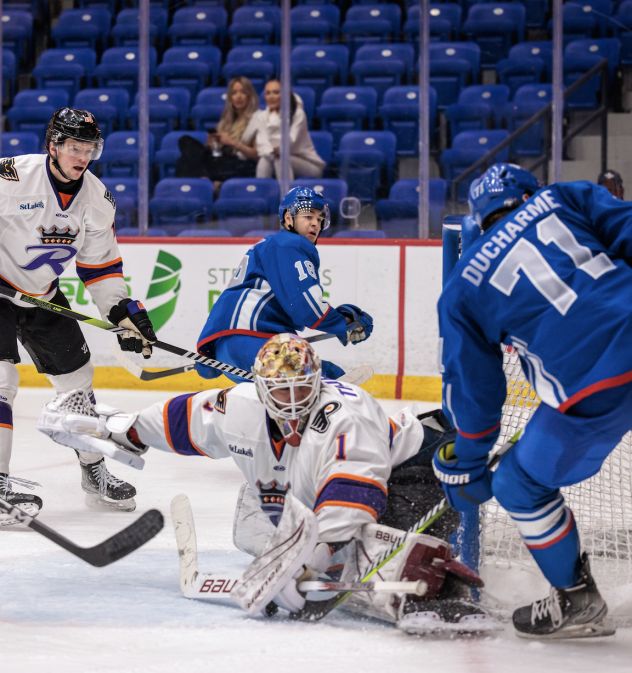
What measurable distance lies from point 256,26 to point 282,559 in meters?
4.35

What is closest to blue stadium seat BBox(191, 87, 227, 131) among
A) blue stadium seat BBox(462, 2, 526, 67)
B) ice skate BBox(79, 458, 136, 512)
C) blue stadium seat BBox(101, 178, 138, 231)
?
blue stadium seat BBox(101, 178, 138, 231)

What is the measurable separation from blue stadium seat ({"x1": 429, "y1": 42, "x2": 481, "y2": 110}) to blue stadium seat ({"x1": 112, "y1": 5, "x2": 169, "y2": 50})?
5.32 ft

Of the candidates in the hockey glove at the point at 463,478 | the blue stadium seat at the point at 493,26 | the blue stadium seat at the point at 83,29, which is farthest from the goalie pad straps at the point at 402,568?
the blue stadium seat at the point at 83,29

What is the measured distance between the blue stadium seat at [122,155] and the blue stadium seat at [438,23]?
1605 millimetres

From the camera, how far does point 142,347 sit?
3.19 meters

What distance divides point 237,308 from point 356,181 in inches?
93.0

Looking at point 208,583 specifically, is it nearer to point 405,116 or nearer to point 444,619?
point 444,619

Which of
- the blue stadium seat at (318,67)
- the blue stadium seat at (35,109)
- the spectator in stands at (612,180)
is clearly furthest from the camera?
the blue stadium seat at (35,109)

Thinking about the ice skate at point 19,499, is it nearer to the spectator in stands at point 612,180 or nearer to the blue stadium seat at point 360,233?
the blue stadium seat at point 360,233

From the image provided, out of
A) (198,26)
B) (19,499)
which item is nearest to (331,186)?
(198,26)

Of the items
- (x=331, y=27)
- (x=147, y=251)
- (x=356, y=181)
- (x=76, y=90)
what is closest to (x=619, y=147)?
(x=356, y=181)

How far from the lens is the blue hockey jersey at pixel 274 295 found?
3.07m

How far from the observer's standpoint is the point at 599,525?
237 centimetres

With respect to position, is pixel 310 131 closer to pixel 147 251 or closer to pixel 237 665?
pixel 147 251
